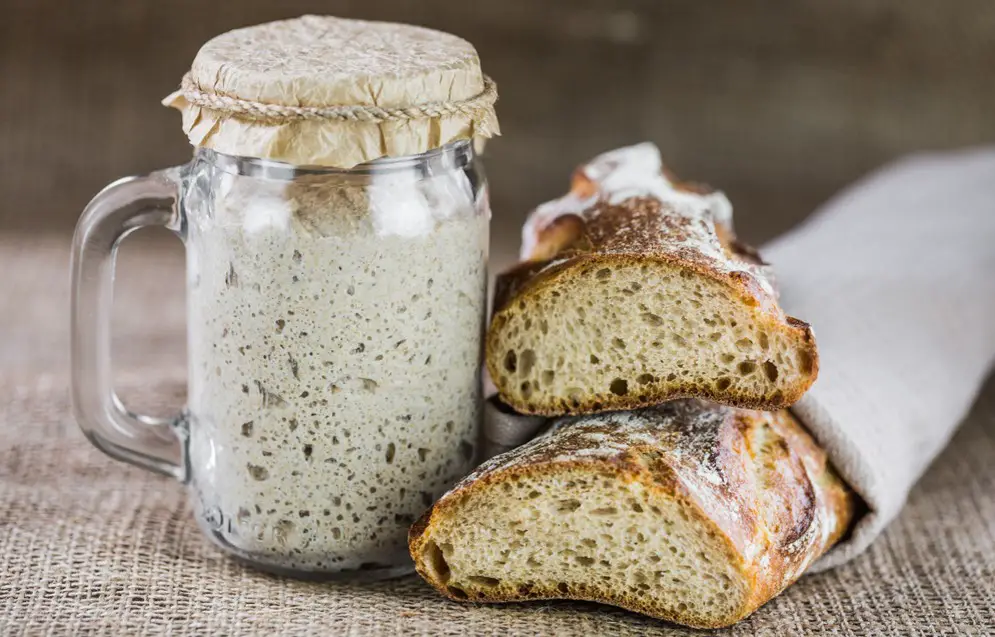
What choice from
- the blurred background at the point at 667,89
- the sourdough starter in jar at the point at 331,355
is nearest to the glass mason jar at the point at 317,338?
the sourdough starter in jar at the point at 331,355

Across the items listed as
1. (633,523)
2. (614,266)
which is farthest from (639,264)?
(633,523)

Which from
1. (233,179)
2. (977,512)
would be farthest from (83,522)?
(977,512)

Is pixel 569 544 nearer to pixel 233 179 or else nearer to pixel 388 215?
pixel 388 215

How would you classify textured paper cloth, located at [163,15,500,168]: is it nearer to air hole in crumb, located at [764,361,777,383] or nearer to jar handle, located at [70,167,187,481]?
jar handle, located at [70,167,187,481]

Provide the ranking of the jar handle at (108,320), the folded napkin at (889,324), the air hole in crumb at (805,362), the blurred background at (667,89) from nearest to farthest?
the air hole in crumb at (805,362) < the jar handle at (108,320) < the folded napkin at (889,324) < the blurred background at (667,89)

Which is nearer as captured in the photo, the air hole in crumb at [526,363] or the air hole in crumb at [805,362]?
the air hole in crumb at [805,362]

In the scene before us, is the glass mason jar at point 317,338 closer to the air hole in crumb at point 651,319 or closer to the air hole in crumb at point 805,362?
the air hole in crumb at point 651,319

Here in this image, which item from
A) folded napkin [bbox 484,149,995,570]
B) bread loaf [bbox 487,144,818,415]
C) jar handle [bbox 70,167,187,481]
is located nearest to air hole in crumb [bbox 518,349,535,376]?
bread loaf [bbox 487,144,818,415]

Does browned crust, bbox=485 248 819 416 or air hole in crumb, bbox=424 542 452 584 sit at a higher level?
browned crust, bbox=485 248 819 416
